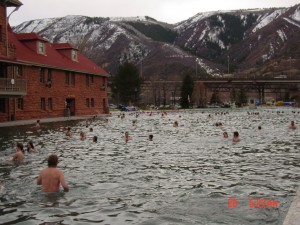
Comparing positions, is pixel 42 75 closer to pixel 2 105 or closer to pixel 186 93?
pixel 2 105

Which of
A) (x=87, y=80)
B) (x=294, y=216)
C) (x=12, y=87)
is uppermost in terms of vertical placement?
(x=87, y=80)

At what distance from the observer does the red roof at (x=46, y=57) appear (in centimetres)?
4300

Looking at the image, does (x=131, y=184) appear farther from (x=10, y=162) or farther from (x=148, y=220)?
(x=10, y=162)

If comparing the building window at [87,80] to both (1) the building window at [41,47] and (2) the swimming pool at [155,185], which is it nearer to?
(1) the building window at [41,47]

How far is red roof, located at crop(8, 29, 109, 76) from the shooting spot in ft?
141

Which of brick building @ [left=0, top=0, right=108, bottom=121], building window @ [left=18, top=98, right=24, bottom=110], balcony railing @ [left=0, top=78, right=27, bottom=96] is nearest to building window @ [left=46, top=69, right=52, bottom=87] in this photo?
brick building @ [left=0, top=0, right=108, bottom=121]

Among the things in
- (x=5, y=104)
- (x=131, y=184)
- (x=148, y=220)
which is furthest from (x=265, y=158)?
(x=5, y=104)

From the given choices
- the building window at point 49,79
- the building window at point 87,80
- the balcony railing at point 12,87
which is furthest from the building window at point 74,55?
the balcony railing at point 12,87

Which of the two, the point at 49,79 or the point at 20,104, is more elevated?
the point at 49,79

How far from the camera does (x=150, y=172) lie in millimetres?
14383

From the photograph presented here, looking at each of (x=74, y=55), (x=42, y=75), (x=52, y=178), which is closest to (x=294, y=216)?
(x=52, y=178)

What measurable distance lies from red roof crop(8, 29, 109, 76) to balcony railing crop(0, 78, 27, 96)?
270 centimetres

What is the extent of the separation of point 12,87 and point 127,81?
2322 inches

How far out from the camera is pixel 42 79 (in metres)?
45.8
